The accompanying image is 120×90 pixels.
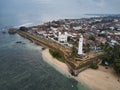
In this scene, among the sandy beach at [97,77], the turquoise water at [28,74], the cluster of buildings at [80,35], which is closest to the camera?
the turquoise water at [28,74]

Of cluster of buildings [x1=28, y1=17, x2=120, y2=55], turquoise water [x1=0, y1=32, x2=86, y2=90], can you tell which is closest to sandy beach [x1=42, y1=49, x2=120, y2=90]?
turquoise water [x1=0, y1=32, x2=86, y2=90]

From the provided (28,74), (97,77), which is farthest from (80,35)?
(28,74)

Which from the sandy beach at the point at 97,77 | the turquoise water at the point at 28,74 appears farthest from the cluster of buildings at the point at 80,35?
the turquoise water at the point at 28,74

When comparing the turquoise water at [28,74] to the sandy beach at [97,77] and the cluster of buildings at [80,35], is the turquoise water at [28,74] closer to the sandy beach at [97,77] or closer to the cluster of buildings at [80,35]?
the sandy beach at [97,77]

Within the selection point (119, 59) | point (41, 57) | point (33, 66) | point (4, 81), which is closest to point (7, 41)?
point (41, 57)

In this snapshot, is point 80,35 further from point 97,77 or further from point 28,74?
point 28,74

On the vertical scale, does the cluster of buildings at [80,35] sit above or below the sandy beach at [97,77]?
above

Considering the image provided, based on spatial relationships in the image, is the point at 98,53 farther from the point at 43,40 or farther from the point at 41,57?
the point at 43,40
